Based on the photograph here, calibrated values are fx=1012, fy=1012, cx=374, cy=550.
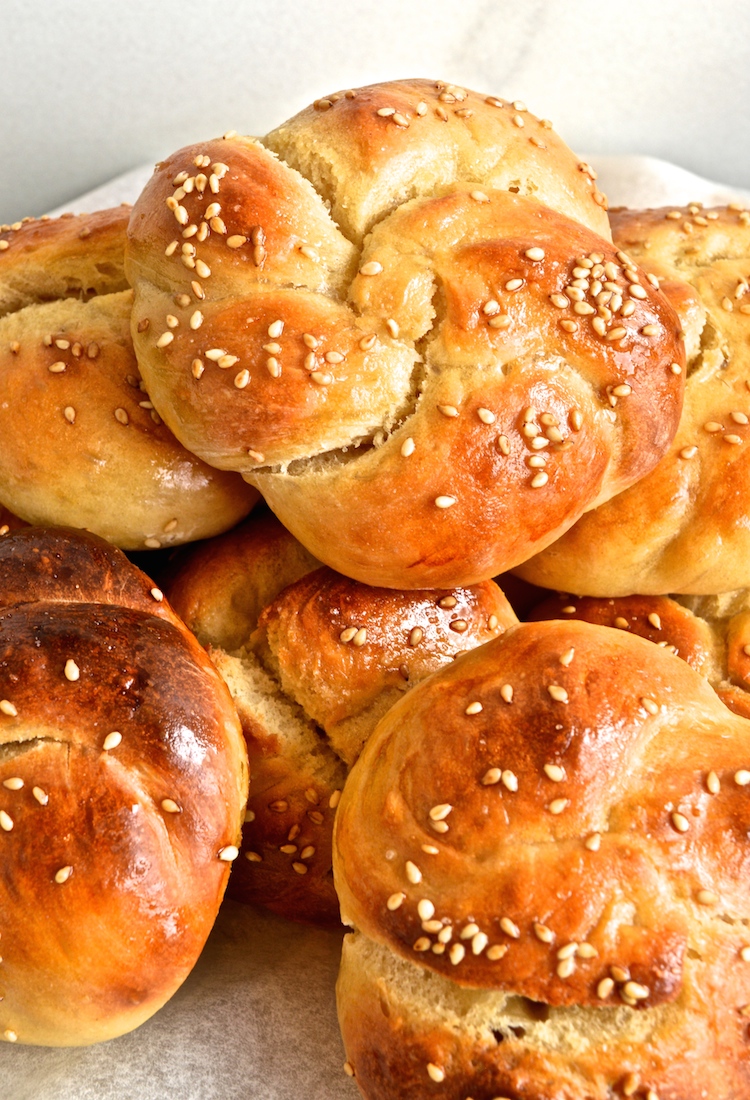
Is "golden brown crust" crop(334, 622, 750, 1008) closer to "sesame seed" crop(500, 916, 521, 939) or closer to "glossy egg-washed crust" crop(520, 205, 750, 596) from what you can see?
"sesame seed" crop(500, 916, 521, 939)

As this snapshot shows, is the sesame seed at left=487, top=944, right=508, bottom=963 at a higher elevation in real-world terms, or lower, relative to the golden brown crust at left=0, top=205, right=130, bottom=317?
lower

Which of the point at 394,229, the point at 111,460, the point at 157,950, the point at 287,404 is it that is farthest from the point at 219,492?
the point at 157,950

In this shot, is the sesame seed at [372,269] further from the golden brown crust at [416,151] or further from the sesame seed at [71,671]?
the sesame seed at [71,671]

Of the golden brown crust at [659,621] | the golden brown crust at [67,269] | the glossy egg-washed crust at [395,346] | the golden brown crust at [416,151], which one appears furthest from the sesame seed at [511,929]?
the golden brown crust at [67,269]

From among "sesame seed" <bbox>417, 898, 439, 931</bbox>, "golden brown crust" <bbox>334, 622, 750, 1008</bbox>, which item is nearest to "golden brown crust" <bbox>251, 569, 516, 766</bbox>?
"golden brown crust" <bbox>334, 622, 750, 1008</bbox>

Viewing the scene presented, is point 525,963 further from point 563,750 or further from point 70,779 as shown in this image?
point 70,779

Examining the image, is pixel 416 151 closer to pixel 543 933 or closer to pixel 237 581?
pixel 237 581

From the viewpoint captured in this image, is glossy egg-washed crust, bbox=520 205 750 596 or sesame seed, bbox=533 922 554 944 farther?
glossy egg-washed crust, bbox=520 205 750 596

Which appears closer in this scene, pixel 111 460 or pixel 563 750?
pixel 563 750
